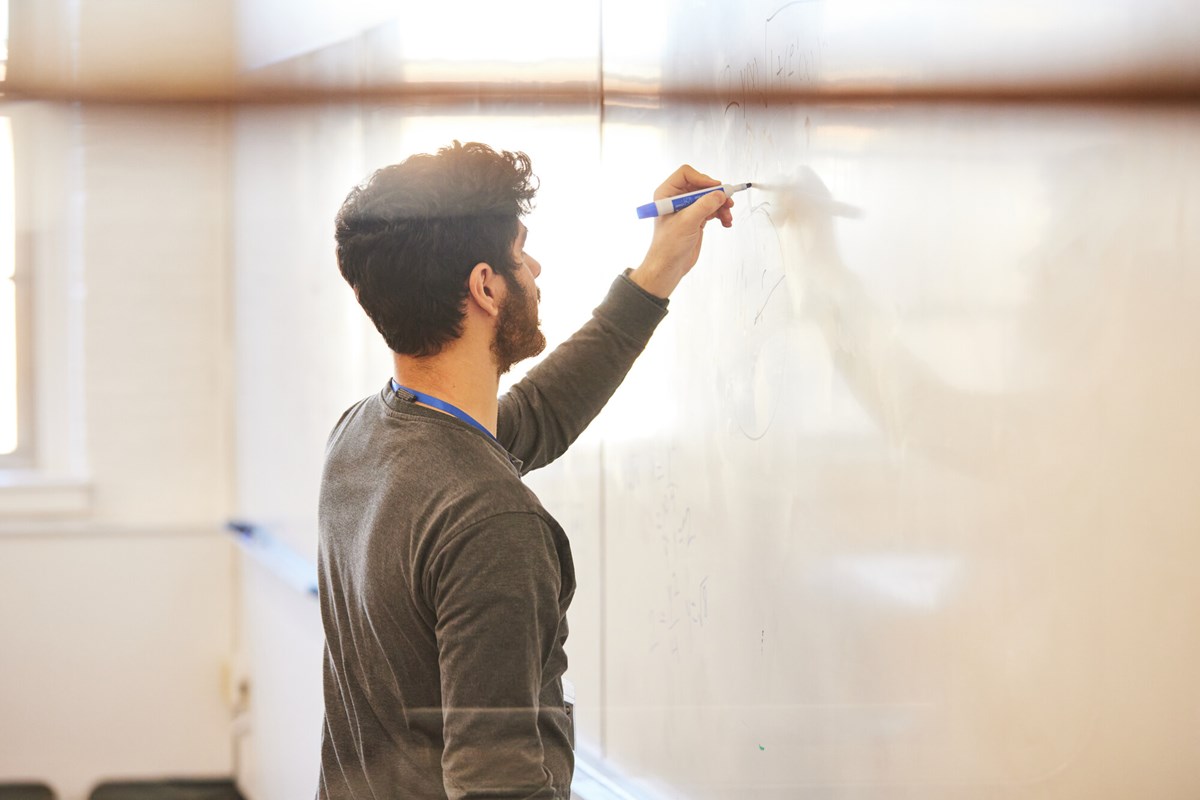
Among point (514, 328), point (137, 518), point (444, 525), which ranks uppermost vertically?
point (514, 328)

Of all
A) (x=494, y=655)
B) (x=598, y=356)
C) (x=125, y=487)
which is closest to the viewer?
(x=494, y=655)

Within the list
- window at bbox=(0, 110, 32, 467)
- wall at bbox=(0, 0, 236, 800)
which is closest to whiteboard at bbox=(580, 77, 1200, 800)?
window at bbox=(0, 110, 32, 467)

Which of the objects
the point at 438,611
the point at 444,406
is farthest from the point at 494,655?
the point at 444,406

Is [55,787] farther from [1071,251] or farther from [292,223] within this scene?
[1071,251]

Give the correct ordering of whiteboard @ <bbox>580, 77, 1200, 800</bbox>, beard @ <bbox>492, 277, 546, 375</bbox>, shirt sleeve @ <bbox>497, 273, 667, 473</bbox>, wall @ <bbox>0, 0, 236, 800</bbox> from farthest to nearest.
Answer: wall @ <bbox>0, 0, 236, 800</bbox>, shirt sleeve @ <bbox>497, 273, 667, 473</bbox>, beard @ <bbox>492, 277, 546, 375</bbox>, whiteboard @ <bbox>580, 77, 1200, 800</bbox>

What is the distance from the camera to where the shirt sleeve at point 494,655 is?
0.55 meters

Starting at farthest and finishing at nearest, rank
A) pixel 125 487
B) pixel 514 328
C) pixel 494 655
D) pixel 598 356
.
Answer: pixel 125 487 → pixel 598 356 → pixel 514 328 → pixel 494 655

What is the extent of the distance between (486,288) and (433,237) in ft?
0.14

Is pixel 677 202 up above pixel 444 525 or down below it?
above

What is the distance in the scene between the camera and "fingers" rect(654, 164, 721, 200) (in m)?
0.73

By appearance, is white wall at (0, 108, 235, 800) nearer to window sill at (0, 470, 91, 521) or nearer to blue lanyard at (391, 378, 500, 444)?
window sill at (0, 470, 91, 521)

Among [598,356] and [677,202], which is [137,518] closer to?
[598,356]

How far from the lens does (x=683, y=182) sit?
74cm

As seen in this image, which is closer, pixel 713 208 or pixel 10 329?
pixel 713 208
